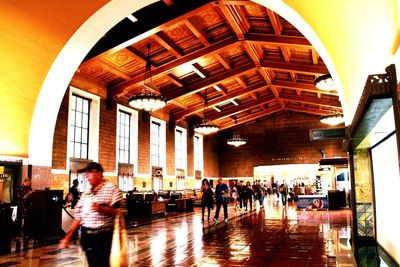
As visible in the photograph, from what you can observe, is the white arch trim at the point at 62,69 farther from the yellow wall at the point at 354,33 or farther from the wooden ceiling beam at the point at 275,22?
the wooden ceiling beam at the point at 275,22

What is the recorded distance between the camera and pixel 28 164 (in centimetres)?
752

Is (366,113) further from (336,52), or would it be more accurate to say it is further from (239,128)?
(239,128)

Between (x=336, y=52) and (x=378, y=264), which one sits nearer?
(x=378, y=264)

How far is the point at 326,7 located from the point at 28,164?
6430mm

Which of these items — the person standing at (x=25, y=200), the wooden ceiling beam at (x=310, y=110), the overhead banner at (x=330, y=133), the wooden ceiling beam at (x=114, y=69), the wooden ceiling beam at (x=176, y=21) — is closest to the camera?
the overhead banner at (x=330, y=133)

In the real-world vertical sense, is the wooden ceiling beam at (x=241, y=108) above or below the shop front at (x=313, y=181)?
above

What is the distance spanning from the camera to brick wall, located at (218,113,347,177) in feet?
79.8

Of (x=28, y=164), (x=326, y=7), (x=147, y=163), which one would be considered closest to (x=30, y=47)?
(x=28, y=164)

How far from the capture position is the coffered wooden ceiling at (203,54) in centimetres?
961

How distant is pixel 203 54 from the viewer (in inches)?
479

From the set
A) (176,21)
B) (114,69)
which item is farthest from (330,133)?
(114,69)

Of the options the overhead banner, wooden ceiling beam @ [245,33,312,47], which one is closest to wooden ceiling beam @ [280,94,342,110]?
Result: wooden ceiling beam @ [245,33,312,47]

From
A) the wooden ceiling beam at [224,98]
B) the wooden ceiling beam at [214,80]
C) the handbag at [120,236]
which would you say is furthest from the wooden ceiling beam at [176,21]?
the wooden ceiling beam at [224,98]

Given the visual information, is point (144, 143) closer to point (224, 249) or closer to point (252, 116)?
point (252, 116)
